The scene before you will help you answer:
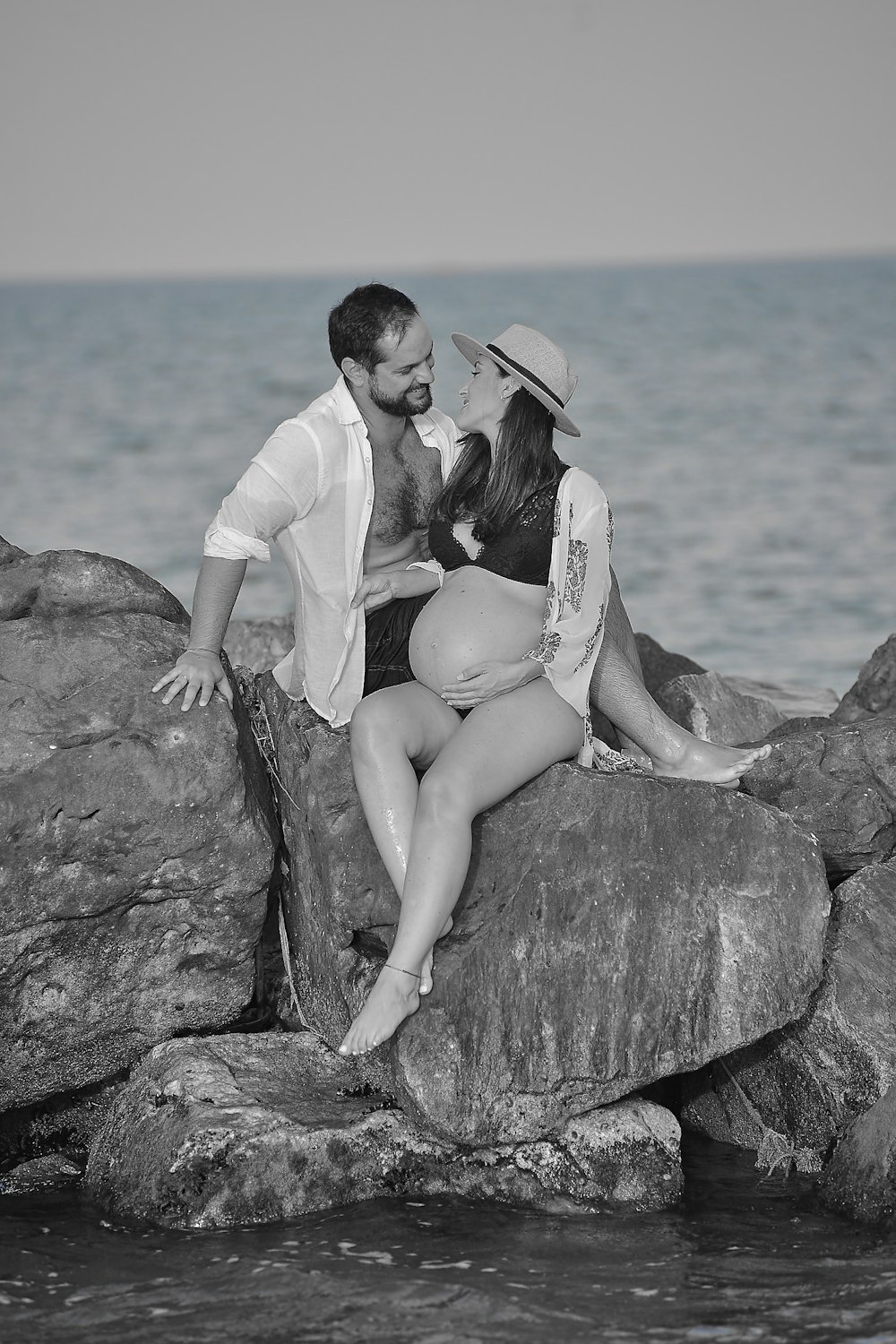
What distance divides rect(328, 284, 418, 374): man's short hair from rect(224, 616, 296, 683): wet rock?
2.42 metres

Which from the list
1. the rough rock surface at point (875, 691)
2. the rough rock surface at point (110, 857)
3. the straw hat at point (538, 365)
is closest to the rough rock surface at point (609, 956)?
the rough rock surface at point (110, 857)

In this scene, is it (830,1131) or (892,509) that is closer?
(830,1131)

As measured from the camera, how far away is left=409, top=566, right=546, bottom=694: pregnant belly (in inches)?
189

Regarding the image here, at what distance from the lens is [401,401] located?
5184mm

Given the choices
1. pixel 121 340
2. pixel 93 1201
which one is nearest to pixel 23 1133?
pixel 93 1201

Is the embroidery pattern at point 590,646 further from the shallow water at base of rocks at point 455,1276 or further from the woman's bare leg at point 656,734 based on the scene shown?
the shallow water at base of rocks at point 455,1276

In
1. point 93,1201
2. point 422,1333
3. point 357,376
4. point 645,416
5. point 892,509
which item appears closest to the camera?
point 422,1333

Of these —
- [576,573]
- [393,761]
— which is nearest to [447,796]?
[393,761]

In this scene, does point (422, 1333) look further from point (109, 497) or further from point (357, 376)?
point (109, 497)

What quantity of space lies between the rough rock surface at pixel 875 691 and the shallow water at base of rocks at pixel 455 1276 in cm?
268

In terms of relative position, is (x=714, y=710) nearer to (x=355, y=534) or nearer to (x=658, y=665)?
(x=658, y=665)

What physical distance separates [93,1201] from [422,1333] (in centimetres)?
122

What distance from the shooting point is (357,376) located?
17.0 ft

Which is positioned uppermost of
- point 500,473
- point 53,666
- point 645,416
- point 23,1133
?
point 645,416
